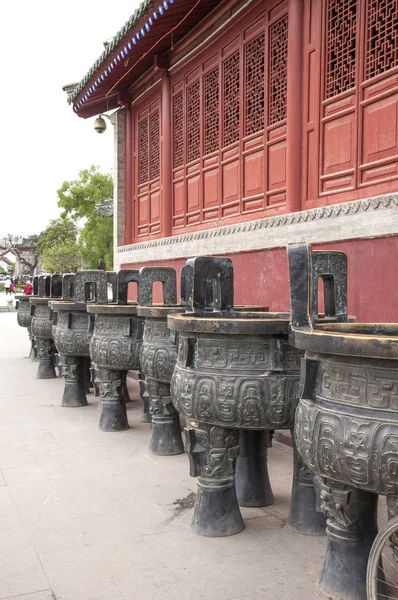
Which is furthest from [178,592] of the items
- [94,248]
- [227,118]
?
[94,248]

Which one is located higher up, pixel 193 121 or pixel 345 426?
pixel 193 121

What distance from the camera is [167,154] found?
9.23 meters

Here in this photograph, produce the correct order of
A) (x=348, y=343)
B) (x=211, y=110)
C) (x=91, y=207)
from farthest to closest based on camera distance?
(x=91, y=207) → (x=211, y=110) → (x=348, y=343)

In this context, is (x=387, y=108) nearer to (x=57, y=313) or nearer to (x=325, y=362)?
(x=325, y=362)

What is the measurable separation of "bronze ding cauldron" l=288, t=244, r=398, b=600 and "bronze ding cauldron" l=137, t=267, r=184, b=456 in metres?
1.90

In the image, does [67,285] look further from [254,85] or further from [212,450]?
[212,450]

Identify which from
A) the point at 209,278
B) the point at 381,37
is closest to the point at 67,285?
the point at 381,37

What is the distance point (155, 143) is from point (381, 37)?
5.47 metres

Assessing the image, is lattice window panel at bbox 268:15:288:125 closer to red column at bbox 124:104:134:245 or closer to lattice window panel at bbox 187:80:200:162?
lattice window panel at bbox 187:80:200:162

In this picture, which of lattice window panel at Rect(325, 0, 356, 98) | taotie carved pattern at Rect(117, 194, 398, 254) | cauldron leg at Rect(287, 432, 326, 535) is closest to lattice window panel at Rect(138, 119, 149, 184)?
taotie carved pattern at Rect(117, 194, 398, 254)

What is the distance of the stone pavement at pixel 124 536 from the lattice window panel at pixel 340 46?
10.7 ft

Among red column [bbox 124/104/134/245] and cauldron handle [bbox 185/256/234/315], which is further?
red column [bbox 124/104/134/245]

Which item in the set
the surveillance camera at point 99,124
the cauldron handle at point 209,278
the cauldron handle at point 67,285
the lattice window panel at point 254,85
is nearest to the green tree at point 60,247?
the surveillance camera at point 99,124

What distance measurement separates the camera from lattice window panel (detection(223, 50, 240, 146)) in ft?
24.5
